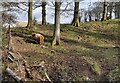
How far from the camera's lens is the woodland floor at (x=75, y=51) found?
471 inches

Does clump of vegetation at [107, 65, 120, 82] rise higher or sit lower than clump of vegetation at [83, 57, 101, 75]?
lower

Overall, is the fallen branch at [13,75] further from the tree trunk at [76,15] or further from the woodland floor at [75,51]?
the tree trunk at [76,15]

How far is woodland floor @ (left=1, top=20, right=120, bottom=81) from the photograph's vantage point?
1197 centimetres

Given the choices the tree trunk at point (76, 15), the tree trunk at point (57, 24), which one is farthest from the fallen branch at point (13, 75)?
the tree trunk at point (76, 15)

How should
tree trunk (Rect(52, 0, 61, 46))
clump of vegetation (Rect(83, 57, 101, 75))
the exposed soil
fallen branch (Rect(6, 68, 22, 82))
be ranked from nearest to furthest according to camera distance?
fallen branch (Rect(6, 68, 22, 82))
the exposed soil
clump of vegetation (Rect(83, 57, 101, 75))
tree trunk (Rect(52, 0, 61, 46))

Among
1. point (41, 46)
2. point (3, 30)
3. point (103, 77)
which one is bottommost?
point (103, 77)

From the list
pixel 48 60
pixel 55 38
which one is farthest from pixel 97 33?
pixel 48 60

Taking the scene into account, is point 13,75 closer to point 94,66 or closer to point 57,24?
point 94,66

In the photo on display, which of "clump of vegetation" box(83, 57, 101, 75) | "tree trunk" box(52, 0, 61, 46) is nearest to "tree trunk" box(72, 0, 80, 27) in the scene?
"tree trunk" box(52, 0, 61, 46)

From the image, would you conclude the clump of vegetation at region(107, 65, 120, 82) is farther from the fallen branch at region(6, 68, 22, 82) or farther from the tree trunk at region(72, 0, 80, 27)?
the tree trunk at region(72, 0, 80, 27)

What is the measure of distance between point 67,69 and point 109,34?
9.14m

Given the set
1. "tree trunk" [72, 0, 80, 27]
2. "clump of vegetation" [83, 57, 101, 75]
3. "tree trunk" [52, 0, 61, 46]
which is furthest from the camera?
"tree trunk" [72, 0, 80, 27]

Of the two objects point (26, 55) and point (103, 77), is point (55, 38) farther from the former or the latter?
point (103, 77)

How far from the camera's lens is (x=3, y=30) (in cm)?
1362
